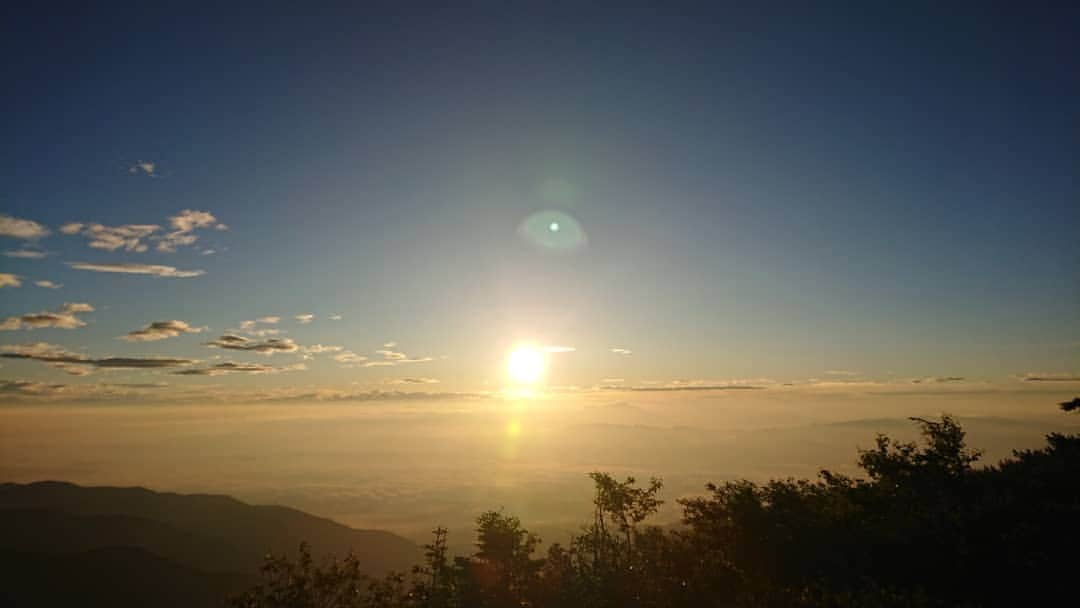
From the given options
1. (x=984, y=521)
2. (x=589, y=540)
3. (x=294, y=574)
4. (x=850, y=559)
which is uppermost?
(x=984, y=521)

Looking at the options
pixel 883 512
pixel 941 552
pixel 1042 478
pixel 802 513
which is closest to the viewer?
pixel 941 552

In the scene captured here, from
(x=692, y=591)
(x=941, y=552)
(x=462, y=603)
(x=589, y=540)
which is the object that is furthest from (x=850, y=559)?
(x=589, y=540)

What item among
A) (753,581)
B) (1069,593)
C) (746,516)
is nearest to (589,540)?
(746,516)

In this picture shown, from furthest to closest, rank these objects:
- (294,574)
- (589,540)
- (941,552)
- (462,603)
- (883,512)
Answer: (589,540) < (462,603) < (883,512) < (294,574) < (941,552)

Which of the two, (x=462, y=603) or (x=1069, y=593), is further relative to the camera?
(x=462, y=603)

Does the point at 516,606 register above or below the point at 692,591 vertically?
below

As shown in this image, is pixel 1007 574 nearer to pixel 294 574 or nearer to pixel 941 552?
pixel 941 552
